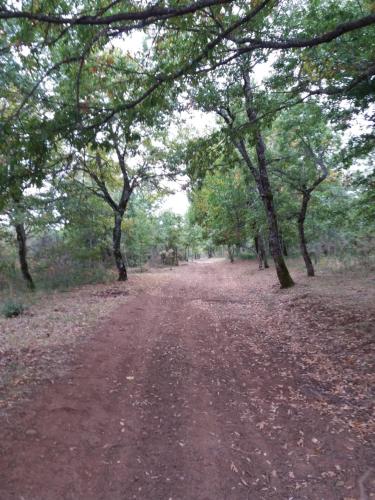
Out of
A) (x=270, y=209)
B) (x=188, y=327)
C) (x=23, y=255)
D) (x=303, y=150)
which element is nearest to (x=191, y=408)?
(x=188, y=327)

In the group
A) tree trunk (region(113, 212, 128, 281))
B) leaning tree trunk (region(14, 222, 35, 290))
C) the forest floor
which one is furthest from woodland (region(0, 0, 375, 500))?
tree trunk (region(113, 212, 128, 281))

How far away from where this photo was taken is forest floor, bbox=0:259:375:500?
2947 mm

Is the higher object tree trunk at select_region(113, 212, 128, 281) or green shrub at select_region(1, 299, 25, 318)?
tree trunk at select_region(113, 212, 128, 281)

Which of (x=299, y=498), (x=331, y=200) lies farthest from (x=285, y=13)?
(x=299, y=498)

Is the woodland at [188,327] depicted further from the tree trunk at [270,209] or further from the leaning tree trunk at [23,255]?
the leaning tree trunk at [23,255]

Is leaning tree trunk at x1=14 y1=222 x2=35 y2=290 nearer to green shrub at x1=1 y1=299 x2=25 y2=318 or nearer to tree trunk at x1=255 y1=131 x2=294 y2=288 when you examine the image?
green shrub at x1=1 y1=299 x2=25 y2=318

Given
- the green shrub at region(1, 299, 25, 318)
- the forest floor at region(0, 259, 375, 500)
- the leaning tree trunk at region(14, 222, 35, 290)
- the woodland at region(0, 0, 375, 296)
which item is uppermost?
the woodland at region(0, 0, 375, 296)

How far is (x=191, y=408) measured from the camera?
4191 mm

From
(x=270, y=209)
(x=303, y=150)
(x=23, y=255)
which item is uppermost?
(x=303, y=150)

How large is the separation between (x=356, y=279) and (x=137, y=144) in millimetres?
11722

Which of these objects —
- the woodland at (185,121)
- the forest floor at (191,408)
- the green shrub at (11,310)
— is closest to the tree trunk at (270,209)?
the woodland at (185,121)

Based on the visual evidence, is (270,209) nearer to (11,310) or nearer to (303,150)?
(303,150)

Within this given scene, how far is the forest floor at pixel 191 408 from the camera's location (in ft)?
9.67

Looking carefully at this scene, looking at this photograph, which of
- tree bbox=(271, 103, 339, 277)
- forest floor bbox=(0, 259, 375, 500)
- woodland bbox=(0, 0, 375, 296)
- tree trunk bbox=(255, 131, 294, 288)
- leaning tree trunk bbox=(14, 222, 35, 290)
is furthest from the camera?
leaning tree trunk bbox=(14, 222, 35, 290)
